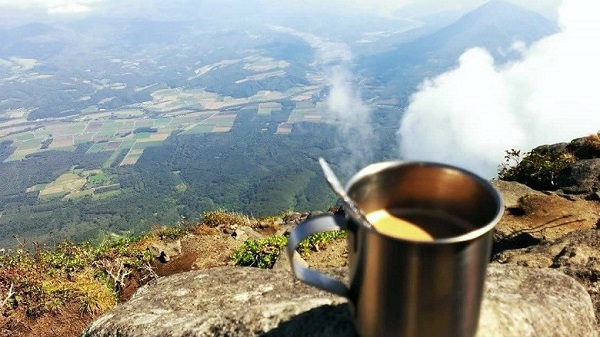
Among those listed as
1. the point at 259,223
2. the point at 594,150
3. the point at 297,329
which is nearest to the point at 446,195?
the point at 297,329

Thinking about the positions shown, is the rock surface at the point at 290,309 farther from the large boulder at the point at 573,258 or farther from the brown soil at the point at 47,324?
the brown soil at the point at 47,324

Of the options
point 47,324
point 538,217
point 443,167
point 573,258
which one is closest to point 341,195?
point 443,167

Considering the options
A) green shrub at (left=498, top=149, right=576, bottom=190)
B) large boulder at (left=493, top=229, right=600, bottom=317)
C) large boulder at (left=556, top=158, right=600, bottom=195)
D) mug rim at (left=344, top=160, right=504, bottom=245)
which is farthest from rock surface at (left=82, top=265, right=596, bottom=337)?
green shrub at (left=498, top=149, right=576, bottom=190)

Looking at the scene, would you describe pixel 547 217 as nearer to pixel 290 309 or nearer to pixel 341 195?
pixel 290 309

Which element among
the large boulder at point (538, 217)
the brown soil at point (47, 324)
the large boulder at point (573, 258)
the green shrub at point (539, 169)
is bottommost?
the green shrub at point (539, 169)

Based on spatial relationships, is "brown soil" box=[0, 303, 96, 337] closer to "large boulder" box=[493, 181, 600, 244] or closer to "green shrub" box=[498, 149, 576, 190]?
"large boulder" box=[493, 181, 600, 244]

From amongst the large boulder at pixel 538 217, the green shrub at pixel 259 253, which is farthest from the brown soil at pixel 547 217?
the green shrub at pixel 259 253
